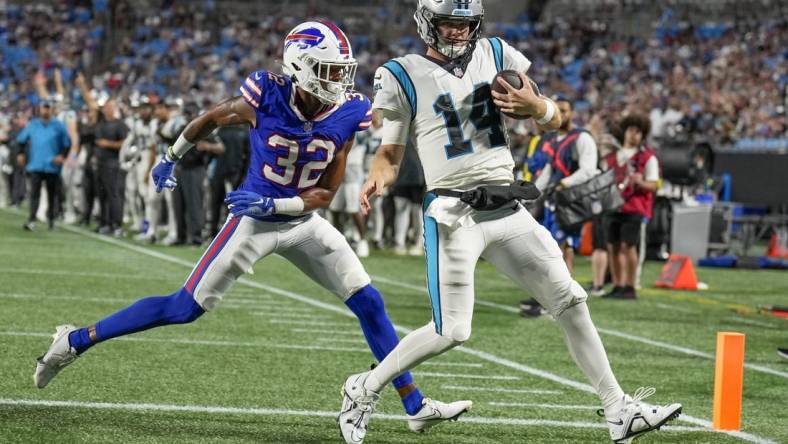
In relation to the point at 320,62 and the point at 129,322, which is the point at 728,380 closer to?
the point at 320,62

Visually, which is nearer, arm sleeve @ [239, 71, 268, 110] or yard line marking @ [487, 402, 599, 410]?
arm sleeve @ [239, 71, 268, 110]

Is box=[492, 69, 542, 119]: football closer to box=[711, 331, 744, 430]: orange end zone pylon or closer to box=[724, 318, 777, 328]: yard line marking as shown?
box=[711, 331, 744, 430]: orange end zone pylon

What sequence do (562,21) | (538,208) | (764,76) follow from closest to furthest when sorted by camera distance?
(538,208)
(764,76)
(562,21)

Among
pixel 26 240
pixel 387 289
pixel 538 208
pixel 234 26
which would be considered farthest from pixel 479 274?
pixel 234 26

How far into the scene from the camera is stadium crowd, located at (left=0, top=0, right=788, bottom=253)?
56.9ft

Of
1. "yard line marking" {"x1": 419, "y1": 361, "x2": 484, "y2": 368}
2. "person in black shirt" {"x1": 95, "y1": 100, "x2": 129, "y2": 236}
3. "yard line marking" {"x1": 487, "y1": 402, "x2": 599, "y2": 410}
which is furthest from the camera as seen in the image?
"person in black shirt" {"x1": 95, "y1": 100, "x2": 129, "y2": 236}

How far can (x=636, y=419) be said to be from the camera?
5.17 m

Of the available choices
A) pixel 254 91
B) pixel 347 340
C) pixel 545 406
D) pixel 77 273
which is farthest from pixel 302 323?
pixel 254 91

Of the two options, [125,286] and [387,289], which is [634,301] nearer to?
[387,289]

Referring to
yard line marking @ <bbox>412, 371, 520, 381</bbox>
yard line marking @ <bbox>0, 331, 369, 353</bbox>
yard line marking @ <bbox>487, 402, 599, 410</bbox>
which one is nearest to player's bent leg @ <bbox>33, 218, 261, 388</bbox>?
yard line marking @ <bbox>487, 402, 599, 410</bbox>

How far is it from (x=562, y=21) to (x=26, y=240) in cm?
2361

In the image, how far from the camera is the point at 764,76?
A: 27.4 metres

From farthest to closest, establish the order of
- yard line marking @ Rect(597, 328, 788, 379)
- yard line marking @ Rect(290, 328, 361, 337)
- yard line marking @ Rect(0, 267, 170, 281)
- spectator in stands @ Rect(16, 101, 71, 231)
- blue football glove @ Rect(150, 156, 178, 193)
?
1. spectator in stands @ Rect(16, 101, 71, 231)
2. yard line marking @ Rect(0, 267, 170, 281)
3. yard line marking @ Rect(290, 328, 361, 337)
4. yard line marking @ Rect(597, 328, 788, 379)
5. blue football glove @ Rect(150, 156, 178, 193)

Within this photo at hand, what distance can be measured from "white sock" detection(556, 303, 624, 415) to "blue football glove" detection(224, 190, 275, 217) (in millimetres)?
1379
